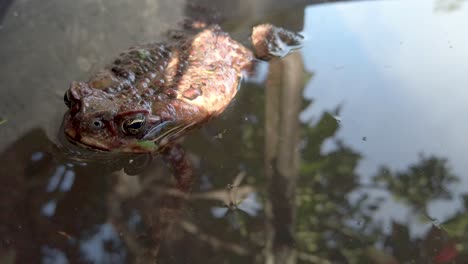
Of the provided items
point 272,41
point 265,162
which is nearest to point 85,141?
point 265,162

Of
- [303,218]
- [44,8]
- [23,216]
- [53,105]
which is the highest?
[44,8]

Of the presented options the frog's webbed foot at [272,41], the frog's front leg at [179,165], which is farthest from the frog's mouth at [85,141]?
the frog's webbed foot at [272,41]

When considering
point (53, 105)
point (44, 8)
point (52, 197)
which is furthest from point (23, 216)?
point (44, 8)

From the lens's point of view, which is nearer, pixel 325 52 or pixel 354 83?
pixel 354 83

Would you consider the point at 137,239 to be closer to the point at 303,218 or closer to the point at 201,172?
the point at 201,172

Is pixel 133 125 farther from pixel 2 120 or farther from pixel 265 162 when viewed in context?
pixel 2 120

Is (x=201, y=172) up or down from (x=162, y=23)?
down
